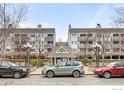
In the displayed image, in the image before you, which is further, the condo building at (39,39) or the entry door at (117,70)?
the condo building at (39,39)

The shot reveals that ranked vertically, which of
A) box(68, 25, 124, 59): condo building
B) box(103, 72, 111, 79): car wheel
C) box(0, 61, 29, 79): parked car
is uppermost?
box(68, 25, 124, 59): condo building

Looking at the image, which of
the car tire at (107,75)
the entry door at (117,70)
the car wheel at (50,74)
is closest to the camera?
the car tire at (107,75)

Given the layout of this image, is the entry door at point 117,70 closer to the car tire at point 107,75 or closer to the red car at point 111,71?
the red car at point 111,71

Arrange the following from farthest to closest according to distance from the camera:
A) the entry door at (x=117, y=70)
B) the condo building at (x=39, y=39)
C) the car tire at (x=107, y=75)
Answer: the condo building at (x=39, y=39)
the entry door at (x=117, y=70)
the car tire at (x=107, y=75)

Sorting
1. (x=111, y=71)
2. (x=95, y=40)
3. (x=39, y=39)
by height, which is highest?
(x=39, y=39)

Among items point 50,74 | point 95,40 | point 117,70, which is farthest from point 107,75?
point 95,40

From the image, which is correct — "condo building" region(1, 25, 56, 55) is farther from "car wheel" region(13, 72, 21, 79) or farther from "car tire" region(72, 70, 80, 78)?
"car wheel" region(13, 72, 21, 79)

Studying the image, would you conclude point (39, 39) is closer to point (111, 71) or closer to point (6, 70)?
point (6, 70)

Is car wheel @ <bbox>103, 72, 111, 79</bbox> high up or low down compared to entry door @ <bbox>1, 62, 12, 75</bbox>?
down

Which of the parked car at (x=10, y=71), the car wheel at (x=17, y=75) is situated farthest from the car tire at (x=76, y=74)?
the car wheel at (x=17, y=75)

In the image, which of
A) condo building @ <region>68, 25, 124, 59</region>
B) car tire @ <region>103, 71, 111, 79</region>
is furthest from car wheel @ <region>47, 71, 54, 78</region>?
condo building @ <region>68, 25, 124, 59</region>
